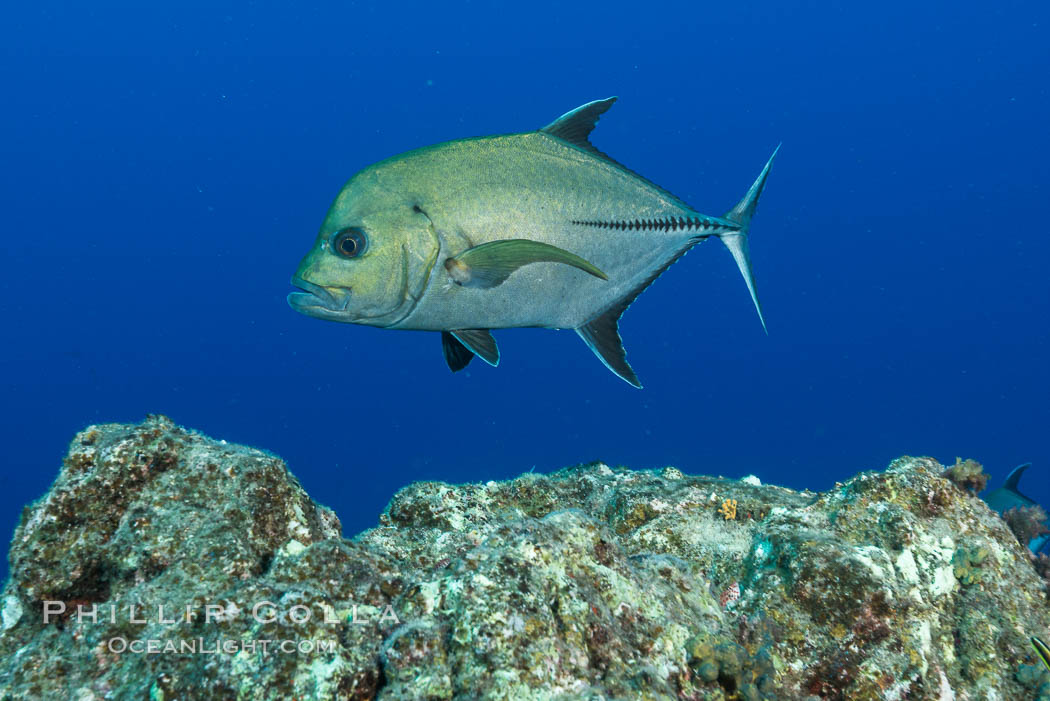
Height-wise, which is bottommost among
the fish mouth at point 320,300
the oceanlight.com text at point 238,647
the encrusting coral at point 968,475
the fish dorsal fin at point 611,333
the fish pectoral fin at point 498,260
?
the oceanlight.com text at point 238,647

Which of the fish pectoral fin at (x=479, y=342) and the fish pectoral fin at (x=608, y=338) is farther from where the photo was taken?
the fish pectoral fin at (x=608, y=338)

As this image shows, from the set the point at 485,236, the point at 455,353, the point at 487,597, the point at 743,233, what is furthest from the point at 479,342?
the point at 743,233

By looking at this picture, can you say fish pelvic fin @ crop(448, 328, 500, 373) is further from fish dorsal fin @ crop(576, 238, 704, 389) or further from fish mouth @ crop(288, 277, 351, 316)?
fish mouth @ crop(288, 277, 351, 316)

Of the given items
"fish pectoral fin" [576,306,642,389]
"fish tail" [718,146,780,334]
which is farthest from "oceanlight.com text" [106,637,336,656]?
"fish tail" [718,146,780,334]

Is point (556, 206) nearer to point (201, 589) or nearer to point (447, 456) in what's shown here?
point (201, 589)

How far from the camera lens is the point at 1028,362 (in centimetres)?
9238

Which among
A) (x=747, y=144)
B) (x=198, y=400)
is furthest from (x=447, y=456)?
(x=747, y=144)

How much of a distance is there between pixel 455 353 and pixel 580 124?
150cm

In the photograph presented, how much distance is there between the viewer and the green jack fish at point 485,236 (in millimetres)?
2645

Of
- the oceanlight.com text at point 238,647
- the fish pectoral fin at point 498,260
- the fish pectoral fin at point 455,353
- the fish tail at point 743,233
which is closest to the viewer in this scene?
the oceanlight.com text at point 238,647

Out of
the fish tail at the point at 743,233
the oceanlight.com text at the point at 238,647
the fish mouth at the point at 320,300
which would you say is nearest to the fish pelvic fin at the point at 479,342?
the fish mouth at the point at 320,300

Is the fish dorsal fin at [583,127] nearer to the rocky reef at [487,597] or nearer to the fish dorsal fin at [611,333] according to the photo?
the fish dorsal fin at [611,333]

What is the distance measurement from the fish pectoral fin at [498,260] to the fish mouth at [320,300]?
1.65ft

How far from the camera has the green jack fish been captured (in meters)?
2.64
